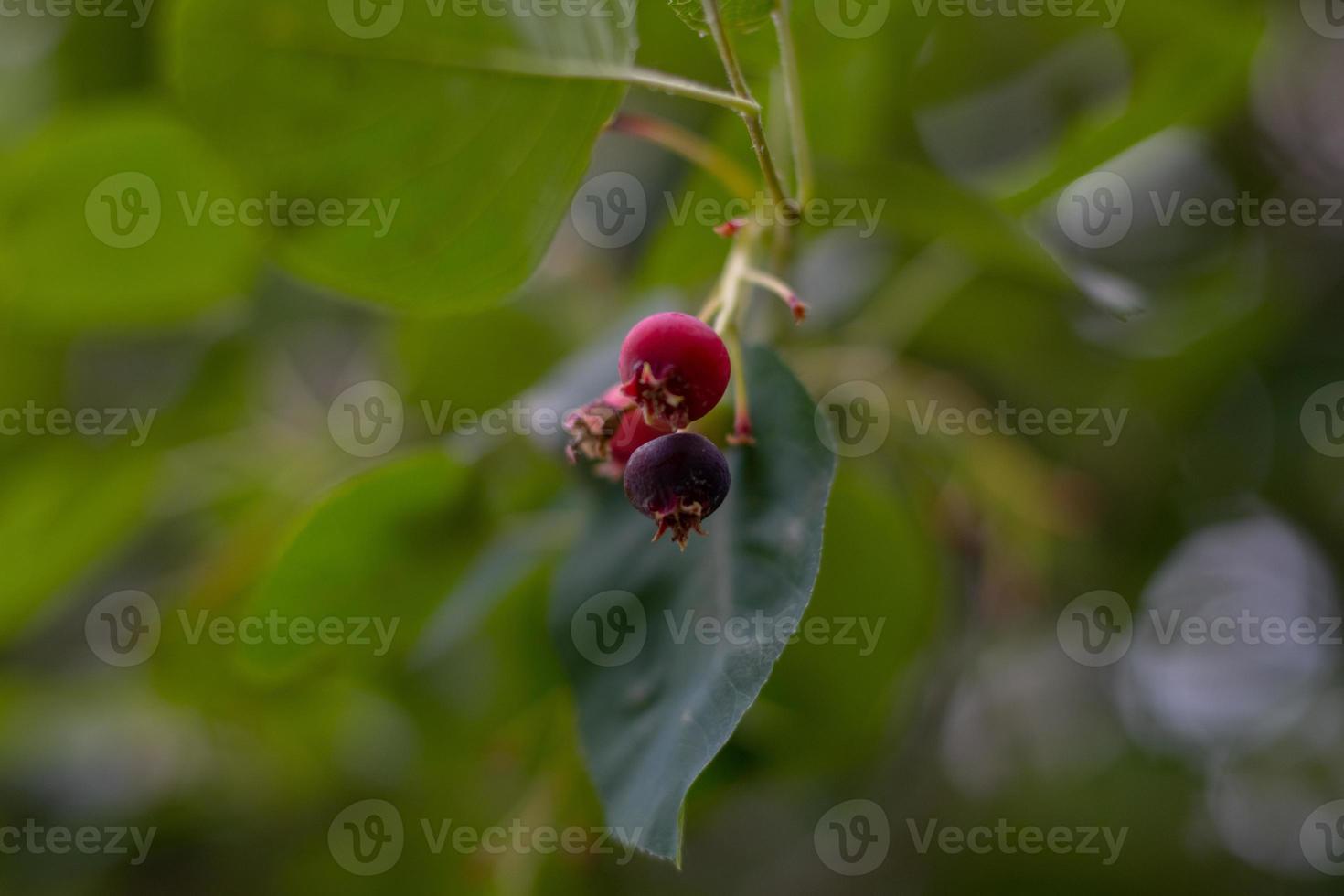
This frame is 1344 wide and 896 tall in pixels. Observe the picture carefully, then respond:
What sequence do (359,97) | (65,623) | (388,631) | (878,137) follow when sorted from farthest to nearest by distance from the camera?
(65,623) < (878,137) < (388,631) < (359,97)

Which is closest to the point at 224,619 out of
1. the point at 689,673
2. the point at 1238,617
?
the point at 689,673

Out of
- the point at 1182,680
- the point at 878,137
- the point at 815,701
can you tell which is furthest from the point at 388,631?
the point at 1182,680

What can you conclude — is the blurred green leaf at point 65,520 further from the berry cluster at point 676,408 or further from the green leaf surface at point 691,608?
the berry cluster at point 676,408

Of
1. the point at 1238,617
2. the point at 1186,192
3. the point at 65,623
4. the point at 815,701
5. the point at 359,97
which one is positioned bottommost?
the point at 65,623

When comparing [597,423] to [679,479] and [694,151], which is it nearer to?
[679,479]

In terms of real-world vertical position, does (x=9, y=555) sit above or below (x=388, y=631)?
below

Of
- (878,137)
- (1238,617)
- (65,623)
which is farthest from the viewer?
(65,623)

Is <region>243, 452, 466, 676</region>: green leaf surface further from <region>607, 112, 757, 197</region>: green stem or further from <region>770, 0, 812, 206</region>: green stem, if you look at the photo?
<region>770, 0, 812, 206</region>: green stem

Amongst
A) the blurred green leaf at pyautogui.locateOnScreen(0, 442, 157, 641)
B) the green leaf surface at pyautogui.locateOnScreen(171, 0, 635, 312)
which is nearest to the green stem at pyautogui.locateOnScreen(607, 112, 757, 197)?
the green leaf surface at pyautogui.locateOnScreen(171, 0, 635, 312)

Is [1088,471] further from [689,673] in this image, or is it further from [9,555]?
[9,555]

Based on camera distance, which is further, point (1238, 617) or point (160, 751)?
point (1238, 617)
